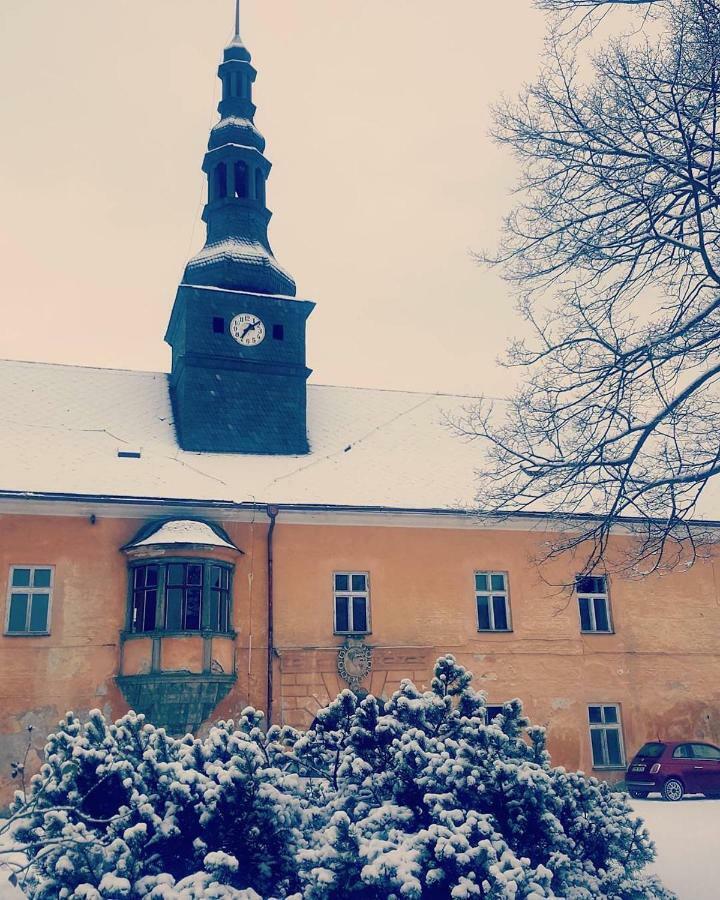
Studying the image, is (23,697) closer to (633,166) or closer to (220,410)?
(220,410)

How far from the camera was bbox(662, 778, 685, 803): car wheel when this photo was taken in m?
17.7

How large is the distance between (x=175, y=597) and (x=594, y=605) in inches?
370

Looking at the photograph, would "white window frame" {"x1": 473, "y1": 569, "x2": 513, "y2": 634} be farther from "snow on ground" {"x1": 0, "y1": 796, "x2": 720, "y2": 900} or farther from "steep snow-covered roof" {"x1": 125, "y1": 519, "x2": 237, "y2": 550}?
"steep snow-covered roof" {"x1": 125, "y1": 519, "x2": 237, "y2": 550}

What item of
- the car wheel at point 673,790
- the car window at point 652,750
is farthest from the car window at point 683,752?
the car wheel at point 673,790

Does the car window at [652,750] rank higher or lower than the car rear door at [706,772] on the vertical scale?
higher

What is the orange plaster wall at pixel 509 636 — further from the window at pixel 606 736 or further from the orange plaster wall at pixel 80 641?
the orange plaster wall at pixel 80 641

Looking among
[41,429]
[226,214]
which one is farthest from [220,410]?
[226,214]

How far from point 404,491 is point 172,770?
12846 millimetres

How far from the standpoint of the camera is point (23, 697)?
16.8 m

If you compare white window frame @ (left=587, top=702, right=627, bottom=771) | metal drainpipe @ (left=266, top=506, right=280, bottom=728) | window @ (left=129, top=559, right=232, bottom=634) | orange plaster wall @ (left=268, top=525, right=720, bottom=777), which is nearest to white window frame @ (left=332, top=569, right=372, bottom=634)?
orange plaster wall @ (left=268, top=525, right=720, bottom=777)

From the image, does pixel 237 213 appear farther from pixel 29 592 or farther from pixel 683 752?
pixel 683 752

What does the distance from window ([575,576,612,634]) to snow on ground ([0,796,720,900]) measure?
4136 mm

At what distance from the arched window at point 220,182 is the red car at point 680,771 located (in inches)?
663

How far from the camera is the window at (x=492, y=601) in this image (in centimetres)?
1966
